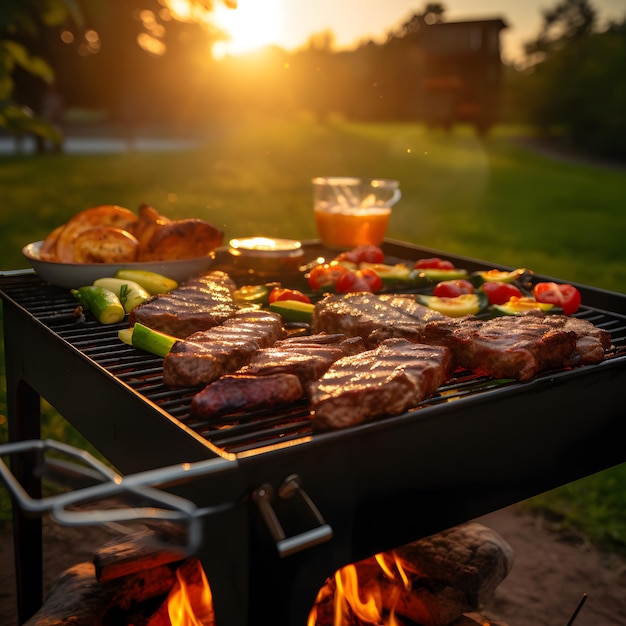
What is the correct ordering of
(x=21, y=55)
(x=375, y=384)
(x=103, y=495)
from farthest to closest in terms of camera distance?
(x=21, y=55) < (x=375, y=384) < (x=103, y=495)

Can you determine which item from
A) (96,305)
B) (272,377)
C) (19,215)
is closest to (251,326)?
(272,377)

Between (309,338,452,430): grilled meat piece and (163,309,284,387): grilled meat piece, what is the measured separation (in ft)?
1.22

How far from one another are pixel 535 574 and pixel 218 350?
2.90 metres

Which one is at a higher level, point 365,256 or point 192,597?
point 365,256

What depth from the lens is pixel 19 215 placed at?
14469 millimetres

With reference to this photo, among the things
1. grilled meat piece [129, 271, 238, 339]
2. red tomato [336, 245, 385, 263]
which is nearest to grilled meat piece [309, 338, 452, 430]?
grilled meat piece [129, 271, 238, 339]

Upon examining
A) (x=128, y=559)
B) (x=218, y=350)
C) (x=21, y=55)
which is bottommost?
(x=128, y=559)

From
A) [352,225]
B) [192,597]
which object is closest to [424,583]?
[192,597]

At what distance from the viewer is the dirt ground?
399 centimetres

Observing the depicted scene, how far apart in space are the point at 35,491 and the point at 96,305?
1259 millimetres

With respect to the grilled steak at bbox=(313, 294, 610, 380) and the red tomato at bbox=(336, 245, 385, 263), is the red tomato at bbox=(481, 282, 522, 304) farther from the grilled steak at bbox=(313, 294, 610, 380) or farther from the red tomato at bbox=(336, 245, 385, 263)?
the red tomato at bbox=(336, 245, 385, 263)

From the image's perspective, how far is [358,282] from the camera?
378 cm

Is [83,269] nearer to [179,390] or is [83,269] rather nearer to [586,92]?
[179,390]

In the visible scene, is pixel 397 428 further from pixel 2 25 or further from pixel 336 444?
pixel 2 25
